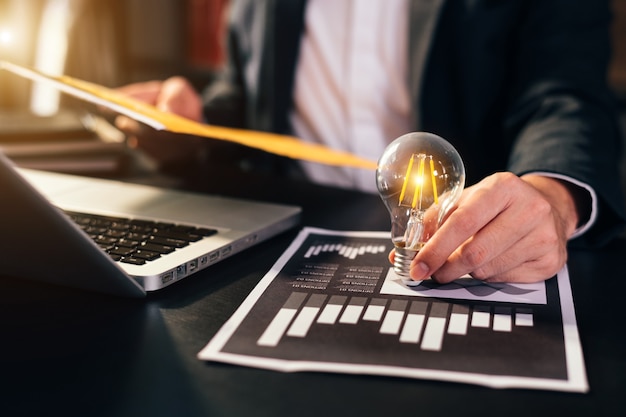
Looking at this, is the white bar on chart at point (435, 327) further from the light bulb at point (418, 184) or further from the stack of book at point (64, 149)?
the stack of book at point (64, 149)

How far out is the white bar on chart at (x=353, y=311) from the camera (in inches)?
18.5

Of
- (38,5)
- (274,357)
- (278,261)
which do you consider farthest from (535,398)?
(38,5)

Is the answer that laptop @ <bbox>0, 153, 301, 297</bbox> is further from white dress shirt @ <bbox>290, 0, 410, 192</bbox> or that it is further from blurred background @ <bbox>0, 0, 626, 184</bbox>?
white dress shirt @ <bbox>290, 0, 410, 192</bbox>

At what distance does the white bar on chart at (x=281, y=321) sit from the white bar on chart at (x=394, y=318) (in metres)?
0.07

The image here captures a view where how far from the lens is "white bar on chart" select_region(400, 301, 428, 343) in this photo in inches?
17.2

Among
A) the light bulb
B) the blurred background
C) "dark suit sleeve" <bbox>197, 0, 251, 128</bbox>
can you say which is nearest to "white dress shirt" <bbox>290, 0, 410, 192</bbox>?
"dark suit sleeve" <bbox>197, 0, 251, 128</bbox>

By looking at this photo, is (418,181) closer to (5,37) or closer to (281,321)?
(281,321)

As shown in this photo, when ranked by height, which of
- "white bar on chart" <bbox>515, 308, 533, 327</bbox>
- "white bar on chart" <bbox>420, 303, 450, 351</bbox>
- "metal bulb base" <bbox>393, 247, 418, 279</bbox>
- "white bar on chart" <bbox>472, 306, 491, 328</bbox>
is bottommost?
"white bar on chart" <bbox>515, 308, 533, 327</bbox>

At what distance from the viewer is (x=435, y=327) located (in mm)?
454

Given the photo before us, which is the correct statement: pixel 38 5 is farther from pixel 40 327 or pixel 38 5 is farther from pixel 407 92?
pixel 40 327

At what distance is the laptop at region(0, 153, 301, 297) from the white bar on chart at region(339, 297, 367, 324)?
0.49ft

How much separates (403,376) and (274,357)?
0.08 m

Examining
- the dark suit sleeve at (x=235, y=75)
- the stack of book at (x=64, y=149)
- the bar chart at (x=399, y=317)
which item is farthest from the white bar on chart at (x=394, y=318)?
the dark suit sleeve at (x=235, y=75)

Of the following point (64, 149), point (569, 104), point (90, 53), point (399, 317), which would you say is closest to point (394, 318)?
point (399, 317)
